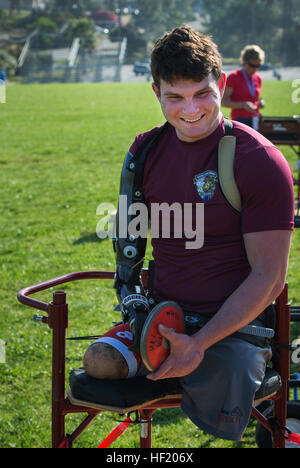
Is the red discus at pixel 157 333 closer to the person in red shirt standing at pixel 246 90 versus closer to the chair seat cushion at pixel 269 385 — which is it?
the chair seat cushion at pixel 269 385

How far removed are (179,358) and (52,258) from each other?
204 inches

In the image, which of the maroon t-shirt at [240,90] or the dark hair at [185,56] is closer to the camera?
the dark hair at [185,56]

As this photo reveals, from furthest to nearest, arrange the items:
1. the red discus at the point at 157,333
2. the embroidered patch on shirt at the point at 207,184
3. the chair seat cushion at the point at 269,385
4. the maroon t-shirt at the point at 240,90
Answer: the maroon t-shirt at the point at 240,90, the embroidered patch on shirt at the point at 207,184, the chair seat cushion at the point at 269,385, the red discus at the point at 157,333

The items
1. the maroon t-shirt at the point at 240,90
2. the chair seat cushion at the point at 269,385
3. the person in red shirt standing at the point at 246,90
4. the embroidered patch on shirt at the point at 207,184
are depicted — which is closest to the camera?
the chair seat cushion at the point at 269,385

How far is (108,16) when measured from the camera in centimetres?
8856

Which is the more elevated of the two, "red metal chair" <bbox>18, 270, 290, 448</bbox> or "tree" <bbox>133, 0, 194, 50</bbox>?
"tree" <bbox>133, 0, 194, 50</bbox>

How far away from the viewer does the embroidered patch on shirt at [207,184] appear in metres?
2.23

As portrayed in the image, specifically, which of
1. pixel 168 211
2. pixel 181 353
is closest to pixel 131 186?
pixel 168 211

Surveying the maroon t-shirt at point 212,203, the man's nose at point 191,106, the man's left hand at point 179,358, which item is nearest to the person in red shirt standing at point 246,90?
the maroon t-shirt at point 212,203

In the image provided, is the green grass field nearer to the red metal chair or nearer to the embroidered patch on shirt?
the red metal chair

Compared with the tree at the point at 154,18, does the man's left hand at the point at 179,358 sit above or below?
below

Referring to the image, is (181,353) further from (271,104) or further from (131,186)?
(271,104)

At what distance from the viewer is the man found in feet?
6.80

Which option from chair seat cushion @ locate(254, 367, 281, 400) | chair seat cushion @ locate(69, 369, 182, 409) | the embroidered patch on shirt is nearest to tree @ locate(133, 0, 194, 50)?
the embroidered patch on shirt
